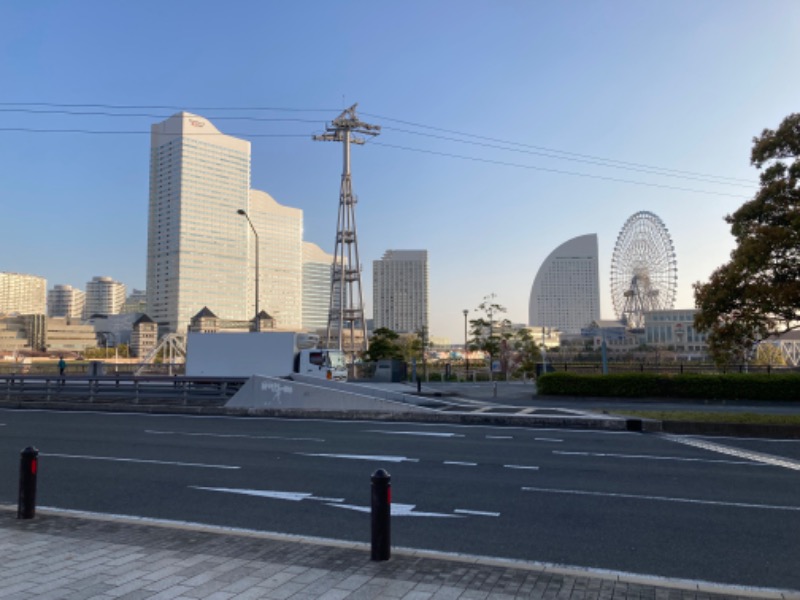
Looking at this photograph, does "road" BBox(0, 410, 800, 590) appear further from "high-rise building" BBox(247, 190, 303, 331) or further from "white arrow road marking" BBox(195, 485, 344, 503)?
"high-rise building" BBox(247, 190, 303, 331)

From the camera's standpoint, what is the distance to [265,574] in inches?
202

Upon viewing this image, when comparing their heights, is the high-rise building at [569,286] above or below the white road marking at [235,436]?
above

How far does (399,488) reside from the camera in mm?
9312

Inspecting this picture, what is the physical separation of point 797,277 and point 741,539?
38.3 ft

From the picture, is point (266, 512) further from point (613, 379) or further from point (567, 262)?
point (567, 262)

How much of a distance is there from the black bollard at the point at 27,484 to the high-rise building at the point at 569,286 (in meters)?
179

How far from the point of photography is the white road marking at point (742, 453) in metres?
11.4

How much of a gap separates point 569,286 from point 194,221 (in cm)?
10614

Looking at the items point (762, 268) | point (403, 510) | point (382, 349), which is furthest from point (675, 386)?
point (382, 349)

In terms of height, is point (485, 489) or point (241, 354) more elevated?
point (241, 354)

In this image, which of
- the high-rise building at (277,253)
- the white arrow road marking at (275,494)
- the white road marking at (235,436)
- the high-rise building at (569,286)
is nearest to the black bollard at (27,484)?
the white arrow road marking at (275,494)

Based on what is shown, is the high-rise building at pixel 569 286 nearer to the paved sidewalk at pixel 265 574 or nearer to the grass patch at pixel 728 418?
the grass patch at pixel 728 418

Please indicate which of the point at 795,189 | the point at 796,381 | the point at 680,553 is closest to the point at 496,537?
the point at 680,553

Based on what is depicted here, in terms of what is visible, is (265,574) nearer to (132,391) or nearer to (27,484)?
(27,484)
